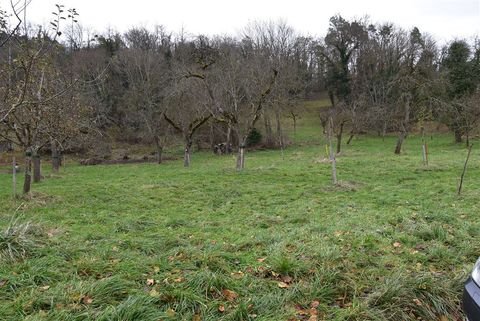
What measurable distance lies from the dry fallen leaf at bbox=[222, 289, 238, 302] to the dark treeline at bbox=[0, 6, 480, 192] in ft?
42.4

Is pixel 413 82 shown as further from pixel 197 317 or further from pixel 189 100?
pixel 197 317

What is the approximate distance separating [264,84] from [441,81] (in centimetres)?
1414

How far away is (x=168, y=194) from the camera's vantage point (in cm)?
1082

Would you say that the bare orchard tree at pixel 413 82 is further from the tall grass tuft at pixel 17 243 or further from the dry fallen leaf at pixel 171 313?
the dry fallen leaf at pixel 171 313

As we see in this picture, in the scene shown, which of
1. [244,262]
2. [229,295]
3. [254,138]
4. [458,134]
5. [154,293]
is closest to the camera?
[154,293]

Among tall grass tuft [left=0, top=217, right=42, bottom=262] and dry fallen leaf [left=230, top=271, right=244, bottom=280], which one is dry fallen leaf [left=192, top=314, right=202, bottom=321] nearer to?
dry fallen leaf [left=230, top=271, right=244, bottom=280]

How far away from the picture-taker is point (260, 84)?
26.4 meters

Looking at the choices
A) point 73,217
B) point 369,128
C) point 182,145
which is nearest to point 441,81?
point 369,128

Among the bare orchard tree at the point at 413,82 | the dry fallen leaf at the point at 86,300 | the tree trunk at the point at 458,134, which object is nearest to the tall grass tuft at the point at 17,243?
the dry fallen leaf at the point at 86,300

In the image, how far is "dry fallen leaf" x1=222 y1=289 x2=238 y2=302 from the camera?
340 cm

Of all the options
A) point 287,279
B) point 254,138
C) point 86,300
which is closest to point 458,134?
point 254,138

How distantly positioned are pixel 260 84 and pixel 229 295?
78.5 ft

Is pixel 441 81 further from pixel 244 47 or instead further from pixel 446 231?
pixel 446 231

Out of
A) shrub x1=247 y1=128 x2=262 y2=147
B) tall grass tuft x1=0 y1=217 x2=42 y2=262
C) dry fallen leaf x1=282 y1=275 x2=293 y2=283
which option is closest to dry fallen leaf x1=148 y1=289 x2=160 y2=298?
dry fallen leaf x1=282 y1=275 x2=293 y2=283
